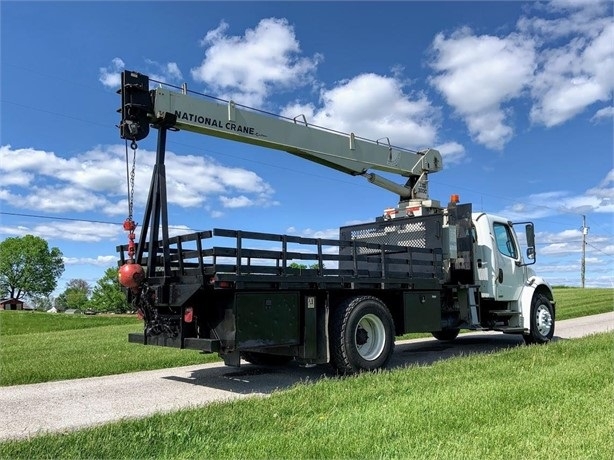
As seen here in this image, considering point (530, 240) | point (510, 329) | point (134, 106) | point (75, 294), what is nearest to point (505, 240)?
point (530, 240)

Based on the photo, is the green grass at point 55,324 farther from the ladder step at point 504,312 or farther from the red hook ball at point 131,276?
the red hook ball at point 131,276

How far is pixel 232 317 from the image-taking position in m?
7.07

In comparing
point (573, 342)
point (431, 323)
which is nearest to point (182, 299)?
point (431, 323)

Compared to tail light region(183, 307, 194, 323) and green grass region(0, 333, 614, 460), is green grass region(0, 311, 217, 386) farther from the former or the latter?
green grass region(0, 333, 614, 460)

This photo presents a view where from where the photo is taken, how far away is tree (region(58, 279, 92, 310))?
128 metres

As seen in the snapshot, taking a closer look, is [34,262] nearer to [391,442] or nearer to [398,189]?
[398,189]

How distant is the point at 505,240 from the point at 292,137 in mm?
5124

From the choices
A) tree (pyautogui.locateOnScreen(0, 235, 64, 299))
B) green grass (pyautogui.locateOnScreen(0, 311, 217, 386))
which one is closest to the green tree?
tree (pyautogui.locateOnScreen(0, 235, 64, 299))

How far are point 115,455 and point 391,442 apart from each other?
2.20 m

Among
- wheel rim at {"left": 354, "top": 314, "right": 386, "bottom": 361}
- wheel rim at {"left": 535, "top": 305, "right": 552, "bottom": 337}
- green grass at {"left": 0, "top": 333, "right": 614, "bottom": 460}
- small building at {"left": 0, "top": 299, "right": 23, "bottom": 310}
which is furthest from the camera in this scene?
small building at {"left": 0, "top": 299, "right": 23, "bottom": 310}

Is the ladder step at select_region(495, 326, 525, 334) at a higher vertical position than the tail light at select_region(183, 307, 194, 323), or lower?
lower

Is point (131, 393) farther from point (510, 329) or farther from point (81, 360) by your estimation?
point (510, 329)

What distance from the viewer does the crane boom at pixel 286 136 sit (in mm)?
8383

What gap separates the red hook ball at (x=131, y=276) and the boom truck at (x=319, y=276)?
0.05 ft
